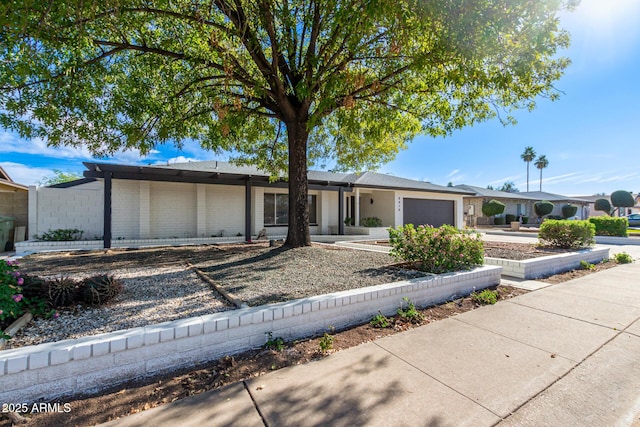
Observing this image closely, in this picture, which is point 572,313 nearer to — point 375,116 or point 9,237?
point 375,116

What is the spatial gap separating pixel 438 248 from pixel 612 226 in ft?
52.0

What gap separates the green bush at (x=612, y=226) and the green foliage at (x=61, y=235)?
76.0ft

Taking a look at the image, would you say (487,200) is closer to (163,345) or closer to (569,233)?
(569,233)

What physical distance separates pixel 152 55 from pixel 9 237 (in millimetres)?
8685

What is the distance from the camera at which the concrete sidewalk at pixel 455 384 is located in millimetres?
2014

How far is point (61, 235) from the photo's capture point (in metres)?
10.0

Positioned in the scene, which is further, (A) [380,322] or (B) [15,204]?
(B) [15,204]

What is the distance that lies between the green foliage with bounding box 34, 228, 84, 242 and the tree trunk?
833 cm

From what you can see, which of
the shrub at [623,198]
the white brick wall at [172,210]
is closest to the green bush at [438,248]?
the white brick wall at [172,210]

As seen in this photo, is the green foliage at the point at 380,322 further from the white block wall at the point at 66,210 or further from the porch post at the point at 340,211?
the white block wall at the point at 66,210

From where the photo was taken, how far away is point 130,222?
440 inches

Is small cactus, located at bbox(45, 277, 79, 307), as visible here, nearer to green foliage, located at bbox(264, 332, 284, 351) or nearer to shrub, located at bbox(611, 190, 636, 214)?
green foliage, located at bbox(264, 332, 284, 351)

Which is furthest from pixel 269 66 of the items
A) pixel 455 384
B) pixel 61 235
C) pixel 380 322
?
pixel 61 235

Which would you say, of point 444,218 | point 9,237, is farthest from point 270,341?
point 444,218
